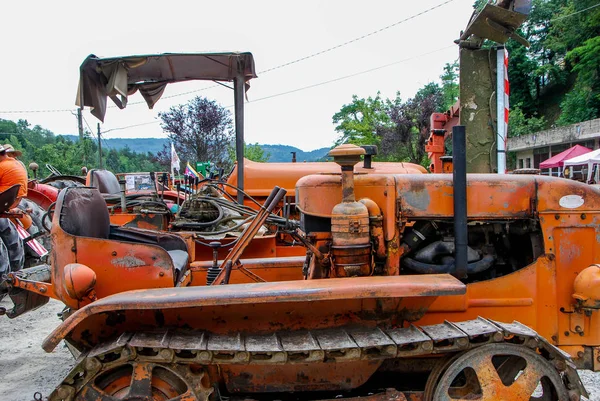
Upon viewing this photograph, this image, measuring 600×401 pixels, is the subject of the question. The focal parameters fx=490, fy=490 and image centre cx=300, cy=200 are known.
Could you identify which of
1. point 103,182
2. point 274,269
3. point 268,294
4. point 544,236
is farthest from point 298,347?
point 103,182

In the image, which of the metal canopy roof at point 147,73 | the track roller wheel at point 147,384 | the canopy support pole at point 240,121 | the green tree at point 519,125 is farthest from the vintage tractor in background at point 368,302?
the green tree at point 519,125

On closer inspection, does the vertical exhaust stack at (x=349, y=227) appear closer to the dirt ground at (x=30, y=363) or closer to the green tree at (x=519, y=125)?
the dirt ground at (x=30, y=363)

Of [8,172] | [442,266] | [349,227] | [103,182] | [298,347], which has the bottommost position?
[298,347]

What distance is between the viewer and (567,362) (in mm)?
2738

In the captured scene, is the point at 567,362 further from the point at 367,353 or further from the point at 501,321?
the point at 367,353

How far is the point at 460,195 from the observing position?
3.10 m

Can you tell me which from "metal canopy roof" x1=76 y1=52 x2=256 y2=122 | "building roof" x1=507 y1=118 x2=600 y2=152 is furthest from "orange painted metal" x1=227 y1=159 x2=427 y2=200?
"building roof" x1=507 y1=118 x2=600 y2=152

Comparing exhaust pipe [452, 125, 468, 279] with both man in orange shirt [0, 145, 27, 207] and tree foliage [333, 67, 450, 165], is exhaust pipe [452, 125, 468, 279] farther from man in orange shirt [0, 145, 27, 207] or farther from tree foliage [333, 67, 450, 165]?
tree foliage [333, 67, 450, 165]

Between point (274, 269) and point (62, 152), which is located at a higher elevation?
point (62, 152)

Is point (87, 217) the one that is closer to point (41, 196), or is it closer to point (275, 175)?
point (275, 175)

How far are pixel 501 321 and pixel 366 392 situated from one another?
3.23 feet

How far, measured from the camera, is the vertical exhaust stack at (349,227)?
3.02 metres

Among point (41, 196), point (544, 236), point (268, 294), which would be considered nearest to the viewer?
point (268, 294)

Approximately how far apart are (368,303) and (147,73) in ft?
18.3
